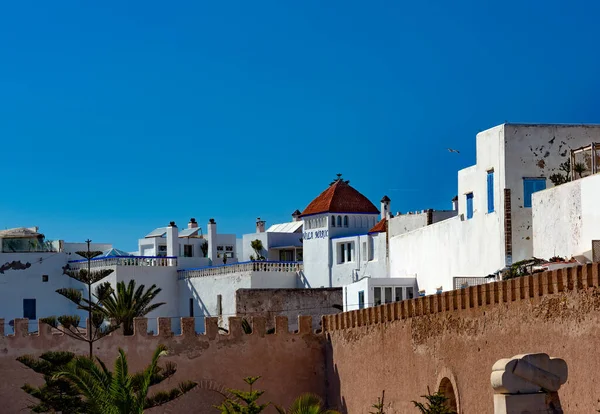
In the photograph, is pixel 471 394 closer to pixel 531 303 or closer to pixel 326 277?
pixel 531 303

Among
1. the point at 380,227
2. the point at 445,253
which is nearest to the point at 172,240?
the point at 380,227

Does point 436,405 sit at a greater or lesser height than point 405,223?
lesser

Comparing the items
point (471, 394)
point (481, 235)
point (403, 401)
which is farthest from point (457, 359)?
point (481, 235)

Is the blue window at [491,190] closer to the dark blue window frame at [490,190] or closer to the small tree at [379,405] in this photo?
the dark blue window frame at [490,190]

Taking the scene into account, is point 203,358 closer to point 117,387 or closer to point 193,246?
point 117,387

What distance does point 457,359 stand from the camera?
83.4ft

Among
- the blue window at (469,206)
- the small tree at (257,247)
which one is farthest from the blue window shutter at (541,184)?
the small tree at (257,247)

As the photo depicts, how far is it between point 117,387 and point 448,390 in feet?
18.6

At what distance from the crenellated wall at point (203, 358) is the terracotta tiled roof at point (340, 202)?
14823 millimetres

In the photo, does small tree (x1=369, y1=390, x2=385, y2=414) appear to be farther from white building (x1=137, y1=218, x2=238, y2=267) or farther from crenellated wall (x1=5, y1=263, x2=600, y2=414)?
white building (x1=137, y1=218, x2=238, y2=267)

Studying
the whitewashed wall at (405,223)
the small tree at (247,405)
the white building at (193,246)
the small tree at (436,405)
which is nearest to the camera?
the small tree at (436,405)

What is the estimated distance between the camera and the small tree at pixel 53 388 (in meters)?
31.4

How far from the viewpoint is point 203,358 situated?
109 ft


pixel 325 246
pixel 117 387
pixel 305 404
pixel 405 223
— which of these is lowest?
pixel 305 404
